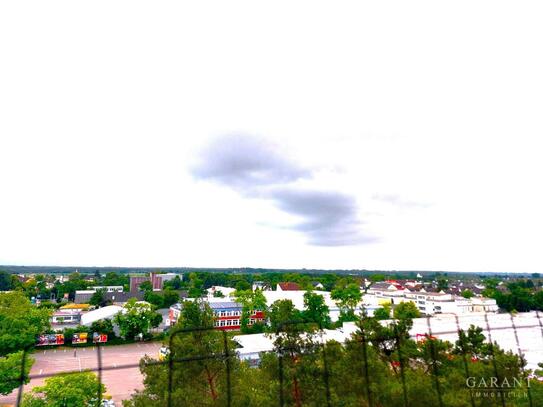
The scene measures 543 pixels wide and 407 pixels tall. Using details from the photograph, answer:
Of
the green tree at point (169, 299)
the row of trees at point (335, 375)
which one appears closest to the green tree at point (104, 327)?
the green tree at point (169, 299)

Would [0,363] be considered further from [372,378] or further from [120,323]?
[120,323]

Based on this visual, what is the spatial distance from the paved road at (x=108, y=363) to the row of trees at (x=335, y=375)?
9.46 metres

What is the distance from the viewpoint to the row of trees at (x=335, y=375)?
4.95m

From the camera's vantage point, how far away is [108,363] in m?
22.3

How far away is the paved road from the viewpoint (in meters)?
17.3

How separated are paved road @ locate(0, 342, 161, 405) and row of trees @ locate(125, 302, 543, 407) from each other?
9460 millimetres

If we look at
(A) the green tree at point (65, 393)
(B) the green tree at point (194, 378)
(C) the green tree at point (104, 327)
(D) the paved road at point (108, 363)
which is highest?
(B) the green tree at point (194, 378)

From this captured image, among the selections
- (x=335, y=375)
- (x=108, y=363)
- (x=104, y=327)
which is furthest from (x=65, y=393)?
(x=104, y=327)

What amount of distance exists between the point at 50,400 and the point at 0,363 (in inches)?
182

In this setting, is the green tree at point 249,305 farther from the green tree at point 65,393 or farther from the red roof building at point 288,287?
the red roof building at point 288,287

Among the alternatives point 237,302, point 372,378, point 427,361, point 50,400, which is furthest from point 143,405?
point 237,302

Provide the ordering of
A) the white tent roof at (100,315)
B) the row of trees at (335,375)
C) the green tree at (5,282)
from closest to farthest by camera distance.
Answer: the row of trees at (335,375) < the white tent roof at (100,315) < the green tree at (5,282)

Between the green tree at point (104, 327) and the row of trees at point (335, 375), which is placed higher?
the row of trees at point (335, 375)

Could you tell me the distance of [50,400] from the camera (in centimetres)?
1023
